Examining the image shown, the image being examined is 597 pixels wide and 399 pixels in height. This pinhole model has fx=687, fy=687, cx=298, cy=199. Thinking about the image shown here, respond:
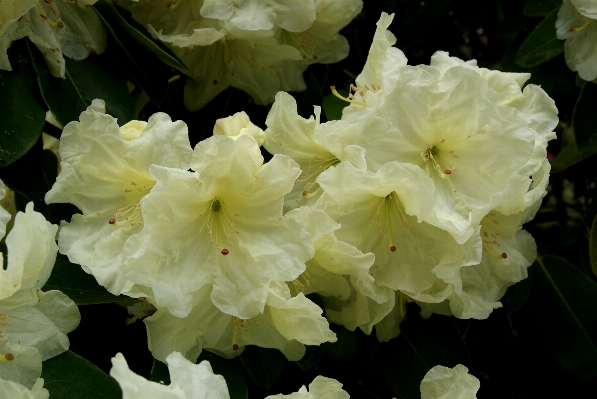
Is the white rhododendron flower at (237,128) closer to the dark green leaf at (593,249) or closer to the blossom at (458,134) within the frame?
the blossom at (458,134)

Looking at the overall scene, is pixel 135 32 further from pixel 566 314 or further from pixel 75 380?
pixel 566 314

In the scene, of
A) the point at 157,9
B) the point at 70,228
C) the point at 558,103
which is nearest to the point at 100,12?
the point at 157,9

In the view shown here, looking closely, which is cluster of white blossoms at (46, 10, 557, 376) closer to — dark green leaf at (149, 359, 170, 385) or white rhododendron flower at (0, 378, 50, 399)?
dark green leaf at (149, 359, 170, 385)

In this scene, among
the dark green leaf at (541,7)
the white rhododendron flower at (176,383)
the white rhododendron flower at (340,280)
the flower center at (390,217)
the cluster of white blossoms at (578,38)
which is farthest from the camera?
the dark green leaf at (541,7)

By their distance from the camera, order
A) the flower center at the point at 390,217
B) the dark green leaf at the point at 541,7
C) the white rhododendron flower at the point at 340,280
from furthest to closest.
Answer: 1. the dark green leaf at the point at 541,7
2. the flower center at the point at 390,217
3. the white rhododendron flower at the point at 340,280

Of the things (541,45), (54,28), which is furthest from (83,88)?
(541,45)

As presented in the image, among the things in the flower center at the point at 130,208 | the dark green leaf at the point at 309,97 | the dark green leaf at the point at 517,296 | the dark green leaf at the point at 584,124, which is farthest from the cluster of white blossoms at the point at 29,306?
the dark green leaf at the point at 584,124
